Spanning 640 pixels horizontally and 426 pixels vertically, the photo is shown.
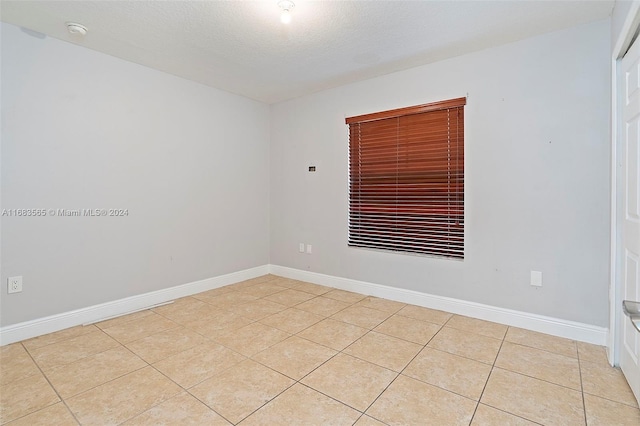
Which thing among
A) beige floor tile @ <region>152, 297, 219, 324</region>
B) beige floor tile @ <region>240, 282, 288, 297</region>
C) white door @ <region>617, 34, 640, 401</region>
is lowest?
beige floor tile @ <region>152, 297, 219, 324</region>

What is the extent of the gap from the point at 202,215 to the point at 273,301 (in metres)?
1.39

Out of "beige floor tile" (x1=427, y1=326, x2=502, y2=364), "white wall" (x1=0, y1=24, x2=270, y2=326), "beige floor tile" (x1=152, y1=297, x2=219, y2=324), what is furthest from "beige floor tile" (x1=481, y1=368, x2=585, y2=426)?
"white wall" (x1=0, y1=24, x2=270, y2=326)

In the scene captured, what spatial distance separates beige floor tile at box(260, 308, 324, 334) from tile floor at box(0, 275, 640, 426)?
0.08 ft

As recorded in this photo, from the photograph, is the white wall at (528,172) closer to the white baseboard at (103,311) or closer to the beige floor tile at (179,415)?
the white baseboard at (103,311)

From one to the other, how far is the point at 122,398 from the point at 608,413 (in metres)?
2.70

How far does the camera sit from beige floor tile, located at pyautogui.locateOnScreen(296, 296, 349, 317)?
328 centimetres

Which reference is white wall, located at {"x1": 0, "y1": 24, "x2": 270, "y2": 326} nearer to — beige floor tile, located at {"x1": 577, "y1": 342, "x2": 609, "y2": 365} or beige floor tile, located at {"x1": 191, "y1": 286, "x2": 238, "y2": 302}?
beige floor tile, located at {"x1": 191, "y1": 286, "x2": 238, "y2": 302}

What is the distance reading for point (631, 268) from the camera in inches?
75.1

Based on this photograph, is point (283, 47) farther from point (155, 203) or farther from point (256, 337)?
point (256, 337)

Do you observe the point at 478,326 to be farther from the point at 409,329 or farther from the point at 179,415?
the point at 179,415

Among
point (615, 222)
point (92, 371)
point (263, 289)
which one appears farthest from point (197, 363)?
point (615, 222)

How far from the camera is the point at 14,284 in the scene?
103 inches

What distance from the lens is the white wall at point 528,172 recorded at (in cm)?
253

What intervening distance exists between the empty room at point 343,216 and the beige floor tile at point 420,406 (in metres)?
0.01
